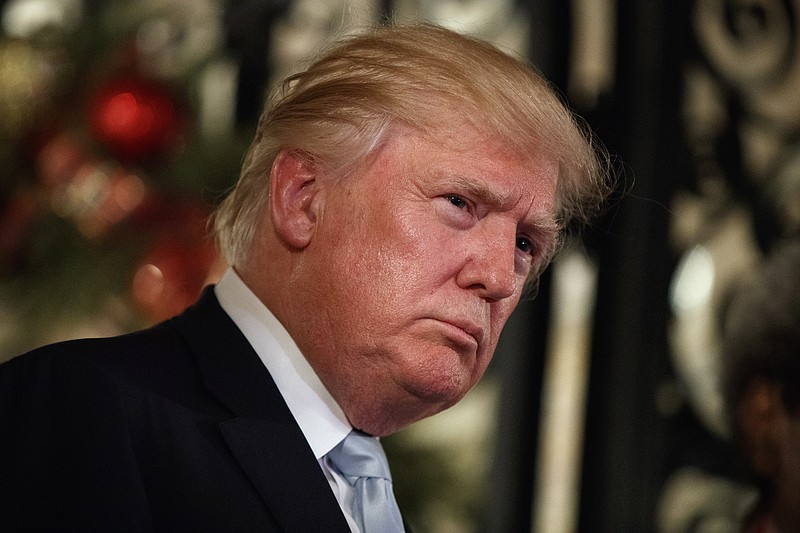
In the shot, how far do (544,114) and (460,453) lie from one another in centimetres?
153

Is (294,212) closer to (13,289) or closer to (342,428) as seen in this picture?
(342,428)

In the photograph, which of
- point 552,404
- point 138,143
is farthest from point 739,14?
point 138,143

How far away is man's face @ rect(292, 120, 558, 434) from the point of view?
127 cm

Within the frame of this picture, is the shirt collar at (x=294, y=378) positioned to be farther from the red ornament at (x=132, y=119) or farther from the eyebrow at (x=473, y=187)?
the red ornament at (x=132, y=119)

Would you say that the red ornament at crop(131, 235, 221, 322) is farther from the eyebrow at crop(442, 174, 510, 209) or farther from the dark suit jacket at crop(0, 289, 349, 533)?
the eyebrow at crop(442, 174, 510, 209)

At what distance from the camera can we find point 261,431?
1243 millimetres

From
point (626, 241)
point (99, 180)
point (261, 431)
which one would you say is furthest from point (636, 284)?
point (261, 431)

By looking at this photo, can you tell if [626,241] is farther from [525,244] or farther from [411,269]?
[411,269]

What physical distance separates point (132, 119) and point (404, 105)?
36.5 inches

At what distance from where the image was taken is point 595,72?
2.77 metres

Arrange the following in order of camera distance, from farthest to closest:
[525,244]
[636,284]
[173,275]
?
[636,284] < [173,275] < [525,244]

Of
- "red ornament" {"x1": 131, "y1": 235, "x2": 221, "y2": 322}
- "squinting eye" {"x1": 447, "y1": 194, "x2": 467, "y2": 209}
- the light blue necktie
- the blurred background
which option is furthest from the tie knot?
the blurred background

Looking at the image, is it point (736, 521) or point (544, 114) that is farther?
point (736, 521)

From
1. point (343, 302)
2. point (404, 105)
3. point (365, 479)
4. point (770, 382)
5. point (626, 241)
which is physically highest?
point (404, 105)
